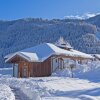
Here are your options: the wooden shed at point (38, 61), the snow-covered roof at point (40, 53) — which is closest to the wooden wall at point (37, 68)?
the wooden shed at point (38, 61)

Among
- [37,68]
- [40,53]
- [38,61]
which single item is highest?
[40,53]

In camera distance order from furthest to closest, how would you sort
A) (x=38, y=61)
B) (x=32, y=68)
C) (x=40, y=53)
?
(x=40, y=53) → (x=32, y=68) → (x=38, y=61)

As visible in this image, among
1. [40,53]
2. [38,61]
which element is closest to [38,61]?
[38,61]

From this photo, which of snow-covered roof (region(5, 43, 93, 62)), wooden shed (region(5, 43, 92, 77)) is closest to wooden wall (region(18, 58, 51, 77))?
wooden shed (region(5, 43, 92, 77))

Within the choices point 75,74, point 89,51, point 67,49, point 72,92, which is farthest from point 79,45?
point 72,92

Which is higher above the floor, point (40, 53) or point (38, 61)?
point (40, 53)

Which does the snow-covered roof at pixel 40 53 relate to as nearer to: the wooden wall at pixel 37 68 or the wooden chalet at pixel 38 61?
the wooden chalet at pixel 38 61

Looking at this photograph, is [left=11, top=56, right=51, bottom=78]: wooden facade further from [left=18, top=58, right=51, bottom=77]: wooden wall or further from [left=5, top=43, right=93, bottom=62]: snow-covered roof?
[left=5, top=43, right=93, bottom=62]: snow-covered roof

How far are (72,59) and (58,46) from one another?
4.07 m

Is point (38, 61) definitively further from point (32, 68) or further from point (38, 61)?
point (32, 68)

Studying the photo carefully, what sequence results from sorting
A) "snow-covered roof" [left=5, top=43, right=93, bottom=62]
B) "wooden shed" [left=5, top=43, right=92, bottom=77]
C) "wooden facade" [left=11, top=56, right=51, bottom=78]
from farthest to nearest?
"wooden facade" [left=11, top=56, right=51, bottom=78], "wooden shed" [left=5, top=43, right=92, bottom=77], "snow-covered roof" [left=5, top=43, right=93, bottom=62]

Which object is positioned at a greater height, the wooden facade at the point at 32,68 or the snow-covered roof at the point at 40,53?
the snow-covered roof at the point at 40,53

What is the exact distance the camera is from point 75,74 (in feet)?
129

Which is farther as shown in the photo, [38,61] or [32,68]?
[32,68]
